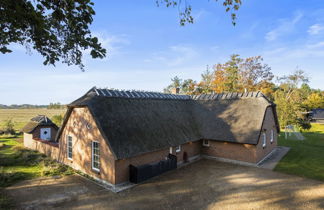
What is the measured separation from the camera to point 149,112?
1533 cm

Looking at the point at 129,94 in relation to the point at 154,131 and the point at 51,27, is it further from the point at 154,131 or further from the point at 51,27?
the point at 51,27

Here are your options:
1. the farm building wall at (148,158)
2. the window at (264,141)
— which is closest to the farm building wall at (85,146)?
the farm building wall at (148,158)

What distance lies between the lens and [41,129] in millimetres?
22703

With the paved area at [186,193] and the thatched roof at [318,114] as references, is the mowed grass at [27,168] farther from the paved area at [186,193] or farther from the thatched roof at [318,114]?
the thatched roof at [318,114]

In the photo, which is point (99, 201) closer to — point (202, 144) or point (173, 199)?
point (173, 199)

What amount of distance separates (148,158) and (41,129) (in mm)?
17504

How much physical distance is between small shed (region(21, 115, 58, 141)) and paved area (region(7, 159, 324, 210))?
1226cm

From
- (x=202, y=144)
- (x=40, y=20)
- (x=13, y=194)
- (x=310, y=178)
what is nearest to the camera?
(x=40, y=20)

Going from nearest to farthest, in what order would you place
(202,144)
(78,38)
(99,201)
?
(78,38)
(99,201)
(202,144)

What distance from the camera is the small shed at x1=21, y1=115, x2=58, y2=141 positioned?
2174 centimetres

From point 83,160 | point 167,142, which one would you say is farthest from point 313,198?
point 83,160

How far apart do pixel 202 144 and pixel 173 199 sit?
894 centimetres

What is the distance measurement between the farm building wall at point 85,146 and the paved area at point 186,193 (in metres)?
0.88

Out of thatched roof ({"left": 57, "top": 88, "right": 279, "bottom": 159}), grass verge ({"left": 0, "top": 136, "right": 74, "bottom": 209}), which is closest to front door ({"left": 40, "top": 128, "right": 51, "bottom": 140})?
grass verge ({"left": 0, "top": 136, "right": 74, "bottom": 209})
